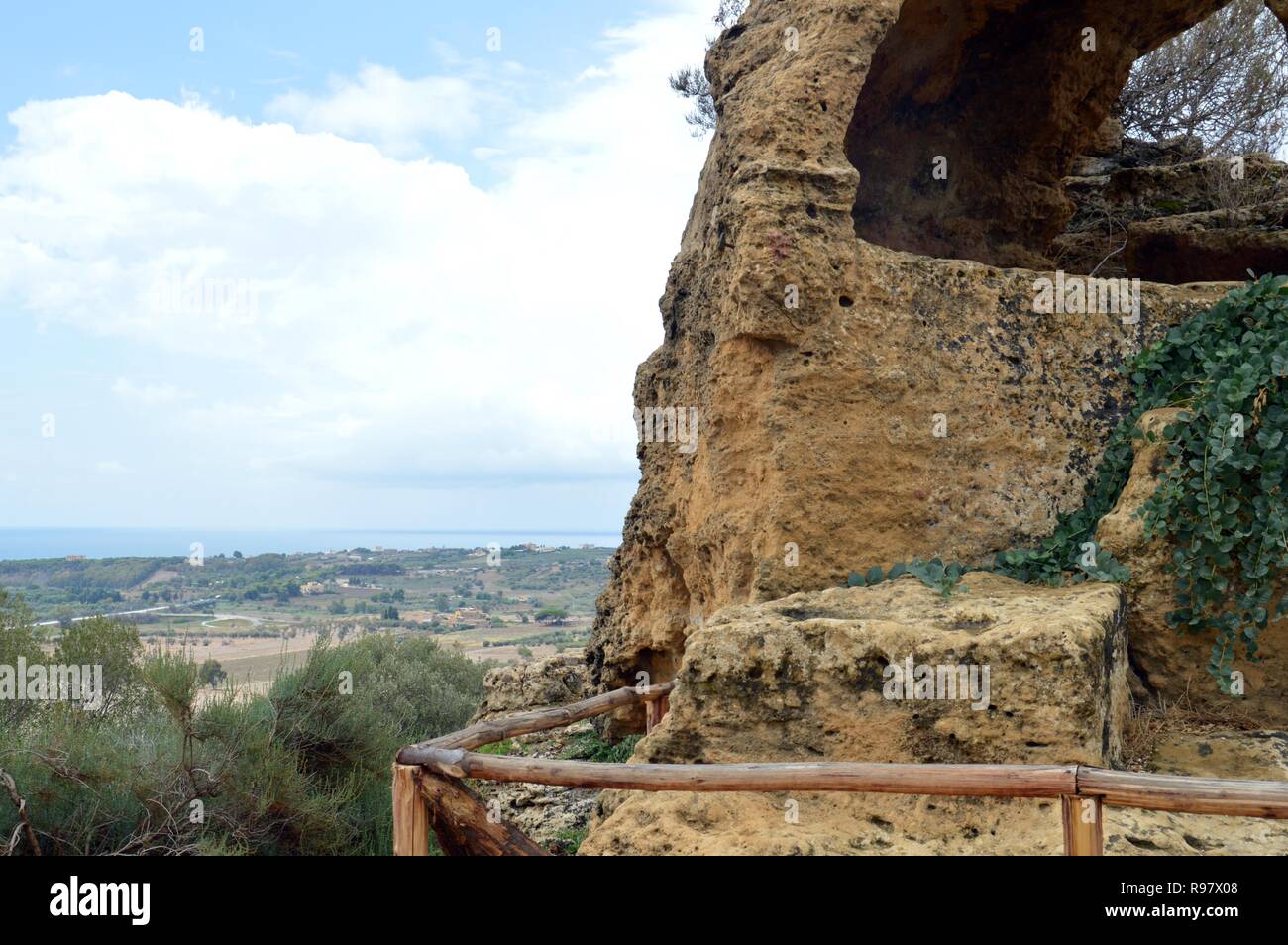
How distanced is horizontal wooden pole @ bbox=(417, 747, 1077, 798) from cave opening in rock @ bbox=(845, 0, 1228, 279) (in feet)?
18.4

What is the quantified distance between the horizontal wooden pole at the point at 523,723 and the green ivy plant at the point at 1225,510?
5.64ft

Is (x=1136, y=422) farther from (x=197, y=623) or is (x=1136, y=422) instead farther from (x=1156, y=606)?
(x=197, y=623)

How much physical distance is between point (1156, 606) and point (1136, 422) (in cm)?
104

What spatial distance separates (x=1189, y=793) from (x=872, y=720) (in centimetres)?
138

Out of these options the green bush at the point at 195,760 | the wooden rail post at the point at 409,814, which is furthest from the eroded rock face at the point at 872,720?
the green bush at the point at 195,760

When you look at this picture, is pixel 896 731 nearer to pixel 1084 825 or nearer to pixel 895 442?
pixel 1084 825

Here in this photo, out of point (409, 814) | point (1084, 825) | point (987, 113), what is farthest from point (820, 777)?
point (987, 113)

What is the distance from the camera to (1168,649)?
16.6 ft

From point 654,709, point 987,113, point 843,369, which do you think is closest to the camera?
point 843,369

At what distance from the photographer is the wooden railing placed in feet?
9.95

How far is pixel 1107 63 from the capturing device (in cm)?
845

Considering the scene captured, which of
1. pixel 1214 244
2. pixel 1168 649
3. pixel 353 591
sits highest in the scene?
pixel 1214 244

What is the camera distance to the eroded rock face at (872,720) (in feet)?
12.9
